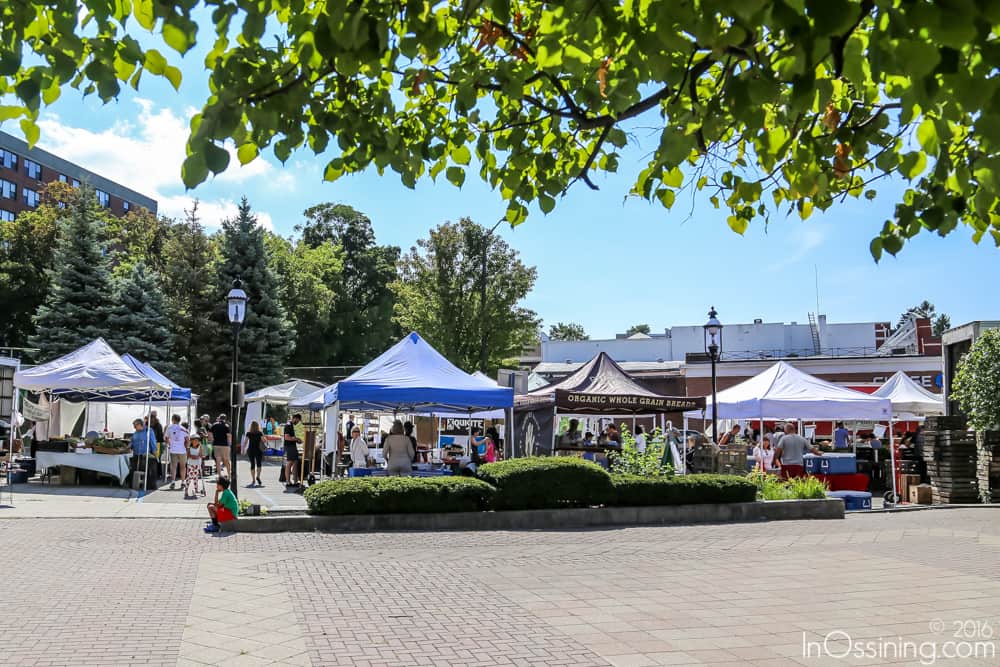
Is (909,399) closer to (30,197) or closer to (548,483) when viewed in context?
(548,483)

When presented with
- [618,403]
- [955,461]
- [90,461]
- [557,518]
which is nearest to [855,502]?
[955,461]

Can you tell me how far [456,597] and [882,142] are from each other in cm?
537

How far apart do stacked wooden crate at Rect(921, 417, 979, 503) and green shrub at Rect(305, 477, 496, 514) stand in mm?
10891

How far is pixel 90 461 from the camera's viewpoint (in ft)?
63.4

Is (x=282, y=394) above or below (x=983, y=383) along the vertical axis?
above

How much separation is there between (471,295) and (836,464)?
32.4 m

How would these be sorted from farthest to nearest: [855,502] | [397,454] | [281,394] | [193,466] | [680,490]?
[281,394] → [193,466] → [855,502] → [397,454] → [680,490]

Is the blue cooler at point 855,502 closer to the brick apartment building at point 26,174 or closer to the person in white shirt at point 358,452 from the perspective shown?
the person in white shirt at point 358,452

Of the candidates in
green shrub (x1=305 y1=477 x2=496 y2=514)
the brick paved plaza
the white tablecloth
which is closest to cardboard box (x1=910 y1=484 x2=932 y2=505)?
the brick paved plaza

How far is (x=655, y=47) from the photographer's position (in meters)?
3.75

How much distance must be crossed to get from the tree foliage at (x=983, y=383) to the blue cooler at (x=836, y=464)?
2685 mm

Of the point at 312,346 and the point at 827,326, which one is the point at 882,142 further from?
the point at 827,326

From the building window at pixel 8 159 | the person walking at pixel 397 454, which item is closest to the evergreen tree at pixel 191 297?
the person walking at pixel 397 454

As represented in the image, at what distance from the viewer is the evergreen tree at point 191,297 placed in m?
40.9
